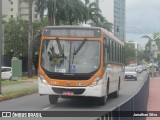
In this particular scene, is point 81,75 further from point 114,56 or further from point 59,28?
point 114,56

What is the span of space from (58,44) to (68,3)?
47741 millimetres

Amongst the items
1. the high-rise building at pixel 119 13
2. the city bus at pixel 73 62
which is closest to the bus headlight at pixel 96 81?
the city bus at pixel 73 62

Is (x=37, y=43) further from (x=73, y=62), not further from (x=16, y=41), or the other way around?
(x=16, y=41)

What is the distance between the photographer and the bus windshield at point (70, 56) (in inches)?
746

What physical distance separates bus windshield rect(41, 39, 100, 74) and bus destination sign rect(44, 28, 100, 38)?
0.25 meters

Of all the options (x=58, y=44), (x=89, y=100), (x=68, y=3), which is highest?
(x=68, y=3)

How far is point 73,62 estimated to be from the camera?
749 inches

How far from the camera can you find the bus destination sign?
19.5 meters

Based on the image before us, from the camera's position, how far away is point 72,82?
18766 mm

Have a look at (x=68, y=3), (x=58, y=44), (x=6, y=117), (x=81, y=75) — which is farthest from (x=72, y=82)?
(x=68, y=3)

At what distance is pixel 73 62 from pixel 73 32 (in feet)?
4.24

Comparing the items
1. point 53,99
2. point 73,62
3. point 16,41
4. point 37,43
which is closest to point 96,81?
point 73,62

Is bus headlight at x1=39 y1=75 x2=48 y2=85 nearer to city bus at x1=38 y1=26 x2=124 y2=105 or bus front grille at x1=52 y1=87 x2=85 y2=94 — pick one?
city bus at x1=38 y1=26 x2=124 y2=105

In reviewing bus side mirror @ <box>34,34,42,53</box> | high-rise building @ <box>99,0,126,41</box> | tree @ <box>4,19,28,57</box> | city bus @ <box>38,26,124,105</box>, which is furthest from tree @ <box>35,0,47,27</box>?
high-rise building @ <box>99,0,126,41</box>
